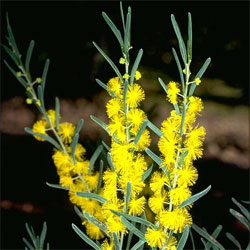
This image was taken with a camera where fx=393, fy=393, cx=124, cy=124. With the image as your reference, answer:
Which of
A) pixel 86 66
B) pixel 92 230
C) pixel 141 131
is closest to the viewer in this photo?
pixel 141 131

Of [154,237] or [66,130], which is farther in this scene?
[66,130]

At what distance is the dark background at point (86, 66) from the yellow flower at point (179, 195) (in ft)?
1.67

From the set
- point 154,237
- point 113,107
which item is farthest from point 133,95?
point 154,237

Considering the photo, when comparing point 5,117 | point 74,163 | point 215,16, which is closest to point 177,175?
point 74,163

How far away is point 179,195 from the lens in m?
0.36

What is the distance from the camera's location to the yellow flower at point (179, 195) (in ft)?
1.19

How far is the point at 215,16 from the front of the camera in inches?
33.3

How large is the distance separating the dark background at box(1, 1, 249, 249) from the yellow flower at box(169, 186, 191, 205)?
51 cm

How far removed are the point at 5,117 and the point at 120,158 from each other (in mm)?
726

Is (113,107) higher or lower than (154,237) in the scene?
higher

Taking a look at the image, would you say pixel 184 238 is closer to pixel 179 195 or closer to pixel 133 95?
pixel 179 195

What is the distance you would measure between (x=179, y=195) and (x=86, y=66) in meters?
0.61

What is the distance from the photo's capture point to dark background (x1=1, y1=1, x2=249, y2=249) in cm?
85

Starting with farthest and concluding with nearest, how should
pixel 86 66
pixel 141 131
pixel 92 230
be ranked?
pixel 86 66 < pixel 92 230 < pixel 141 131
